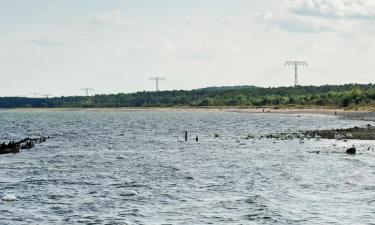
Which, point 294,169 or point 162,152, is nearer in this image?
point 294,169

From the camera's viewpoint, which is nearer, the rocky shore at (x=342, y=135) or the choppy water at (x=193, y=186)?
the choppy water at (x=193, y=186)

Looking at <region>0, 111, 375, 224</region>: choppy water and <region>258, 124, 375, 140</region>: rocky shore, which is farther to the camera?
<region>258, 124, 375, 140</region>: rocky shore

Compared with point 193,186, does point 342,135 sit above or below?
above

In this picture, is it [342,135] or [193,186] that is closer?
[193,186]

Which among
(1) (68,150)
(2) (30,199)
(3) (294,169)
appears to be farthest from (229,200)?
(1) (68,150)

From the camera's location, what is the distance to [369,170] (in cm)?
4822

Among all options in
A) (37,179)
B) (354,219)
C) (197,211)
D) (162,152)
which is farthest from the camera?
(162,152)

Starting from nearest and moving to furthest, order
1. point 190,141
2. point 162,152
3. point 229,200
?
point 229,200, point 162,152, point 190,141

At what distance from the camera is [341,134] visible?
81.4 metres

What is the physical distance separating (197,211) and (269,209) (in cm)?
379

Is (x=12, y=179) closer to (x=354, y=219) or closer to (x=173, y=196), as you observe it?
(x=173, y=196)

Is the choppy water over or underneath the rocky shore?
underneath

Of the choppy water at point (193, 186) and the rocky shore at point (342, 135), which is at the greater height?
the rocky shore at point (342, 135)

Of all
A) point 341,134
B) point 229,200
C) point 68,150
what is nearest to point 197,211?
point 229,200
